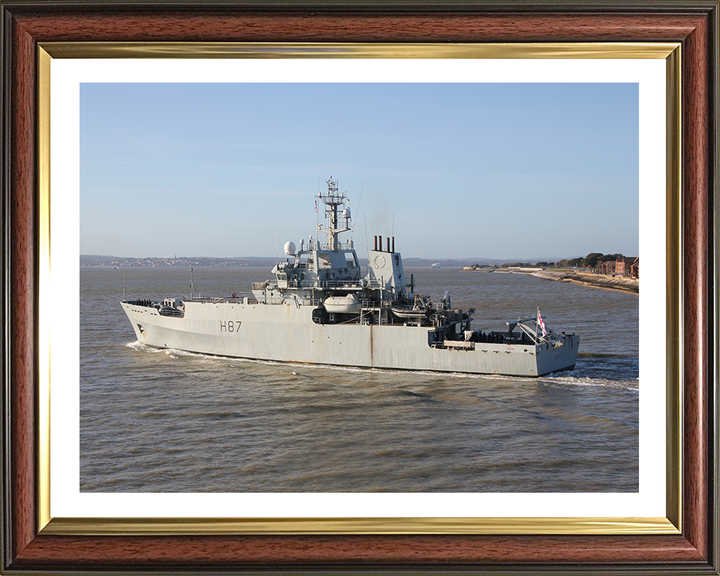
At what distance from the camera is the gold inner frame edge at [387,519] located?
3.97 metres

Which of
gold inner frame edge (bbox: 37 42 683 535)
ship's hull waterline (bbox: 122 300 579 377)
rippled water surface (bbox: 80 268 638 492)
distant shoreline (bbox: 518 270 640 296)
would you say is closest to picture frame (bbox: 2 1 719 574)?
gold inner frame edge (bbox: 37 42 683 535)

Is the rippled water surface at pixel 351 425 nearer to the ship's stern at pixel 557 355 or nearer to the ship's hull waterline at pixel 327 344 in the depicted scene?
the ship's stern at pixel 557 355

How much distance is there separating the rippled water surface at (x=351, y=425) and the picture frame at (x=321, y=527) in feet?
1.60

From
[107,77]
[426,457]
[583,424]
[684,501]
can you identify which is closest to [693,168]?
[684,501]

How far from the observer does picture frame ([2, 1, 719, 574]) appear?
390 centimetres

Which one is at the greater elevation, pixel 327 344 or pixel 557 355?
pixel 327 344

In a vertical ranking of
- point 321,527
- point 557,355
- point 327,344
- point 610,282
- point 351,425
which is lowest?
point 351,425

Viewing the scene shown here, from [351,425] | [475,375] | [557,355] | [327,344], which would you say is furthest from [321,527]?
[327,344]

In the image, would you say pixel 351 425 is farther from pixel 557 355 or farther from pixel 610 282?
pixel 557 355

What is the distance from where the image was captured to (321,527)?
3.99m

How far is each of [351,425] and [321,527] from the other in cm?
916

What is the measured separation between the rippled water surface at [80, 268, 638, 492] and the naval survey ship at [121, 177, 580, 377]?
0.72 metres

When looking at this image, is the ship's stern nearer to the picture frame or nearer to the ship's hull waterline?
the ship's hull waterline

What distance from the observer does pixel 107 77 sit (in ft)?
14.5
